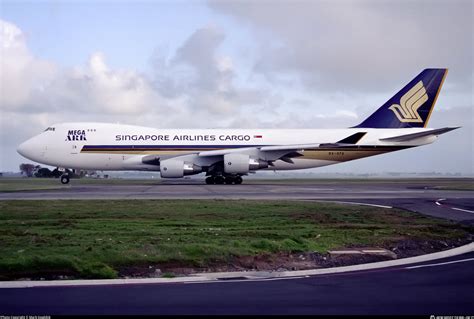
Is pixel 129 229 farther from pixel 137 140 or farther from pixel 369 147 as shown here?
pixel 369 147

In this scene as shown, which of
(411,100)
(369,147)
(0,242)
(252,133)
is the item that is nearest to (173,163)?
(252,133)

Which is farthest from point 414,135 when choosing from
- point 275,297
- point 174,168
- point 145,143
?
point 275,297

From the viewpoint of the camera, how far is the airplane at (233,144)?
3975cm

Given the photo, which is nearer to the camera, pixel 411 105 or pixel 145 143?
pixel 145 143

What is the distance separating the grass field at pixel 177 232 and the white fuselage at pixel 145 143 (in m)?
20.0

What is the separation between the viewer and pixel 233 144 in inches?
1622

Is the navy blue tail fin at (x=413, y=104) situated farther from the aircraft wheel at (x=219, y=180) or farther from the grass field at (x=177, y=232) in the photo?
the grass field at (x=177, y=232)

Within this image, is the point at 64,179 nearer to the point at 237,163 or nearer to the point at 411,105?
the point at 237,163

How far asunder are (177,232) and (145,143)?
28479mm

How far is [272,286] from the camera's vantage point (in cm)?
798

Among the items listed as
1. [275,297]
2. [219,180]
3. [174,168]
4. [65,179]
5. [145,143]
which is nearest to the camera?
[275,297]

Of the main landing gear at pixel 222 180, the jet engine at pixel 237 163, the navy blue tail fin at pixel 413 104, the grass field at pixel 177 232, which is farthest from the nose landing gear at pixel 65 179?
the navy blue tail fin at pixel 413 104

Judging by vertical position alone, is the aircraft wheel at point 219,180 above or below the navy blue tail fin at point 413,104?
below

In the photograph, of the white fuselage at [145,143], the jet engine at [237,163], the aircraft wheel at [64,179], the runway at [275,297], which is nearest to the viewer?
the runway at [275,297]
